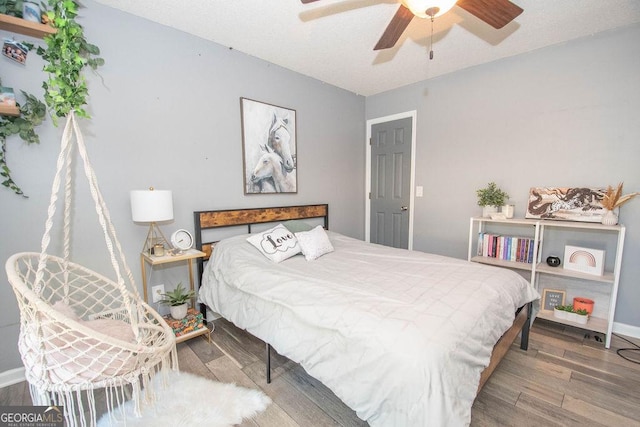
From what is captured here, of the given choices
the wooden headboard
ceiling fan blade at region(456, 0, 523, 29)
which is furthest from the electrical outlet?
ceiling fan blade at region(456, 0, 523, 29)

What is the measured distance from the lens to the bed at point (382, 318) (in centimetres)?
113

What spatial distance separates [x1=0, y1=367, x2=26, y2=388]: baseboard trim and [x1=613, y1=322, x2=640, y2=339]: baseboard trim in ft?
15.2

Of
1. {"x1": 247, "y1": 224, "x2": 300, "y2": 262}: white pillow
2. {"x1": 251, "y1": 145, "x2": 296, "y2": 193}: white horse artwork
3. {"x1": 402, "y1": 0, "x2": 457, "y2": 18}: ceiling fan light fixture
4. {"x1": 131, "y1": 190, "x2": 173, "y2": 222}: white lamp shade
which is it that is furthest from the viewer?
{"x1": 251, "y1": 145, "x2": 296, "y2": 193}: white horse artwork

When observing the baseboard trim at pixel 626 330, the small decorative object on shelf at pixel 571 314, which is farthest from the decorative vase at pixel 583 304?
the baseboard trim at pixel 626 330

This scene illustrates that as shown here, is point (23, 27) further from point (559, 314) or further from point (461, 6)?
point (559, 314)

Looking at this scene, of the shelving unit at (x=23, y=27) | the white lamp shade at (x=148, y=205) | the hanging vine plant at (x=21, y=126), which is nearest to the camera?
the shelving unit at (x=23, y=27)

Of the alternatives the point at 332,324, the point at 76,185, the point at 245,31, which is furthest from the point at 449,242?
the point at 76,185

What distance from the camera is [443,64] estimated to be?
2.99 metres

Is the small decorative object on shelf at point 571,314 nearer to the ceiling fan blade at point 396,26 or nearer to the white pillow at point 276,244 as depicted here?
the white pillow at point 276,244

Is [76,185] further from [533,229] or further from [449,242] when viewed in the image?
[533,229]

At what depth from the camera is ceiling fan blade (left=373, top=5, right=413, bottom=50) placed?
1.59 meters

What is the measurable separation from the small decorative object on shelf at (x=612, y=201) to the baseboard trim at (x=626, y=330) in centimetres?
93

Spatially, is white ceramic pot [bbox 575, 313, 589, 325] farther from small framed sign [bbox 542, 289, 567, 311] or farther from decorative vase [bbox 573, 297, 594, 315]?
small framed sign [bbox 542, 289, 567, 311]

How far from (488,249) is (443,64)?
2.04 m
